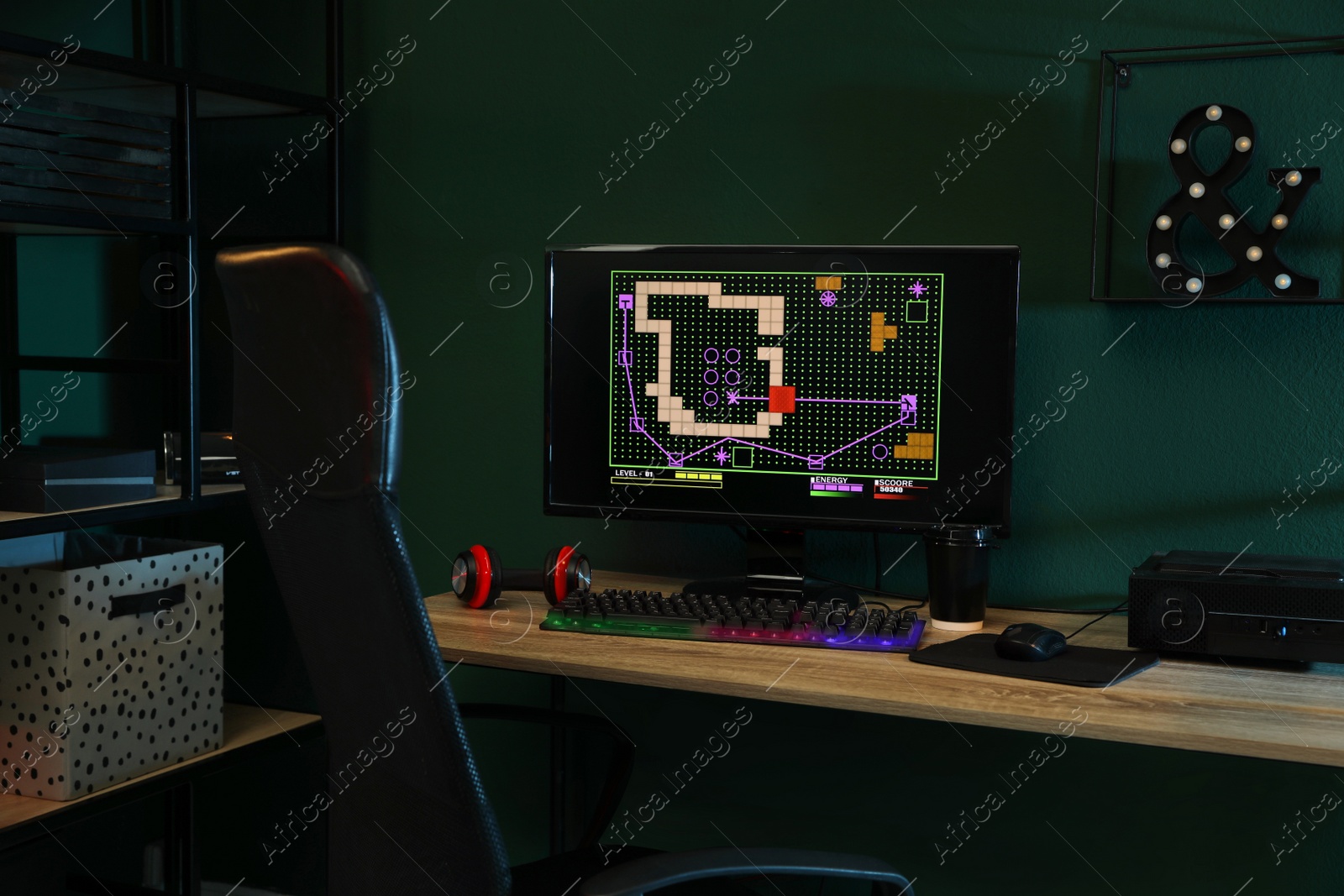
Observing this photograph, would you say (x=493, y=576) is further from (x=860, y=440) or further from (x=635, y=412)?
(x=860, y=440)

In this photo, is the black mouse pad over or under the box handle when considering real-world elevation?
over

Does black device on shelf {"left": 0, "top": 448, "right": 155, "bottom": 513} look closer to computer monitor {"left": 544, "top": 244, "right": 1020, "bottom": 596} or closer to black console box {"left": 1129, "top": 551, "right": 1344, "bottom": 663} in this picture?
computer monitor {"left": 544, "top": 244, "right": 1020, "bottom": 596}

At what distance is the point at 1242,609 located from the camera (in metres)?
1.59

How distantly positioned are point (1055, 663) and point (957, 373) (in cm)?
49

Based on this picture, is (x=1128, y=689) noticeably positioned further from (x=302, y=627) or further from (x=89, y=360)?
(x=89, y=360)

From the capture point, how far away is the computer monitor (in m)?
1.89

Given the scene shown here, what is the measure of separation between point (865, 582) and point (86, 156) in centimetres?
147

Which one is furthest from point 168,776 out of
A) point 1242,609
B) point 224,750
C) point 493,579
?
point 1242,609

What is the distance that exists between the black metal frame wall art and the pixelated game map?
1.08 ft

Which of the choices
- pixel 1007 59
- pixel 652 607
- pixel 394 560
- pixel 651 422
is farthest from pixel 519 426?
pixel 394 560

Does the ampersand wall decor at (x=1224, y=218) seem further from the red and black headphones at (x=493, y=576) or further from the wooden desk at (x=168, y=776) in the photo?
the wooden desk at (x=168, y=776)

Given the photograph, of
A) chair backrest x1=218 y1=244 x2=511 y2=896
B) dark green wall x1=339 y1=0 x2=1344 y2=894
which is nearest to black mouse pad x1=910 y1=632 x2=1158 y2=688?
dark green wall x1=339 y1=0 x2=1344 y2=894

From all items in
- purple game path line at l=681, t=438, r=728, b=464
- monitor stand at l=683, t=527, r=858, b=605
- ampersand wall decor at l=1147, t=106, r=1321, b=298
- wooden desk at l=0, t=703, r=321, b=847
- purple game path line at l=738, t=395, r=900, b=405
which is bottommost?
wooden desk at l=0, t=703, r=321, b=847

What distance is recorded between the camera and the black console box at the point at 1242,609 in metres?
1.56
